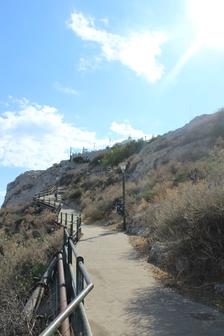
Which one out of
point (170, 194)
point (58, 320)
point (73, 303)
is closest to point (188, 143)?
point (170, 194)

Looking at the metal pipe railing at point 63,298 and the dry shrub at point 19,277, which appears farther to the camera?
the dry shrub at point 19,277

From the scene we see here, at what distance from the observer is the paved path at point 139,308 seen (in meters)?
8.62

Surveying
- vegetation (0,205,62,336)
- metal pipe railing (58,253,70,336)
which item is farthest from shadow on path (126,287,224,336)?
vegetation (0,205,62,336)

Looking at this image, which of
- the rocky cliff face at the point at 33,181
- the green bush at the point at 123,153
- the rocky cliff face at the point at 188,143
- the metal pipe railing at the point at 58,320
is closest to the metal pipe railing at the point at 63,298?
the metal pipe railing at the point at 58,320

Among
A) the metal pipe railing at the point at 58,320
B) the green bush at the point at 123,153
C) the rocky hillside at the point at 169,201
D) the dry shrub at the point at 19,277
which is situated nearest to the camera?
the metal pipe railing at the point at 58,320

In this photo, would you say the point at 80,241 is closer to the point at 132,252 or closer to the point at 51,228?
the point at 132,252

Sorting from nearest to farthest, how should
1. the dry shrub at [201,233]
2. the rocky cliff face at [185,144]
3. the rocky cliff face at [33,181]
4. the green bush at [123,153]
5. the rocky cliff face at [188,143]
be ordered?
the dry shrub at [201,233] < the rocky cliff face at [188,143] < the rocky cliff face at [185,144] < the green bush at [123,153] < the rocky cliff face at [33,181]

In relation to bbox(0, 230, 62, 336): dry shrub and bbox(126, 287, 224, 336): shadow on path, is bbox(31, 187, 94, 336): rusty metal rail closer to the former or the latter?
bbox(0, 230, 62, 336): dry shrub

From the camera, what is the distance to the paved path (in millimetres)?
8617

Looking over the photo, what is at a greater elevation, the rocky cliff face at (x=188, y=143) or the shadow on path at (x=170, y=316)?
the rocky cliff face at (x=188, y=143)

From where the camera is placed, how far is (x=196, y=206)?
12.0 metres

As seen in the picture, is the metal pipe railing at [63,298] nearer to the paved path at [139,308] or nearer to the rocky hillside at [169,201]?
the paved path at [139,308]

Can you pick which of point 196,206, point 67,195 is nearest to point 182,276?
point 196,206

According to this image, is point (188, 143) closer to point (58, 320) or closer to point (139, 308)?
point (139, 308)
